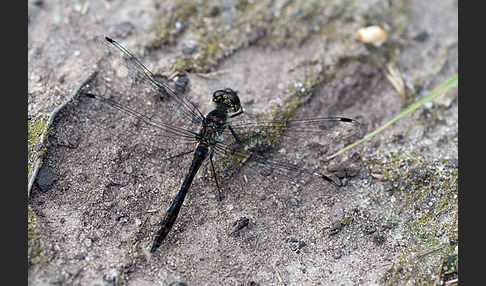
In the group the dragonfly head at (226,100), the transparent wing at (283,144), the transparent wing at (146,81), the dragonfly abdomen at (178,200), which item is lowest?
the dragonfly abdomen at (178,200)

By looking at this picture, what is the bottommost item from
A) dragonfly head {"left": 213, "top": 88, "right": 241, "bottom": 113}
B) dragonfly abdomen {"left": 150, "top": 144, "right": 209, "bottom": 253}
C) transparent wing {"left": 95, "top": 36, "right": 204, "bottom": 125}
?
dragonfly abdomen {"left": 150, "top": 144, "right": 209, "bottom": 253}

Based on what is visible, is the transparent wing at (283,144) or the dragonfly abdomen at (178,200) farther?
the transparent wing at (283,144)

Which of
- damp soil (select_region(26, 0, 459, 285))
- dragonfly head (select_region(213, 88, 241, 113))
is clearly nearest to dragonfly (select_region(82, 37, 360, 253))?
dragonfly head (select_region(213, 88, 241, 113))

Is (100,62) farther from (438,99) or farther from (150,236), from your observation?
(438,99)

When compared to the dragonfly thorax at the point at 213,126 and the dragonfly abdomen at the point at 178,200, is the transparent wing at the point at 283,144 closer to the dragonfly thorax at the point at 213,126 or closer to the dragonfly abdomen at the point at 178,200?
the dragonfly thorax at the point at 213,126

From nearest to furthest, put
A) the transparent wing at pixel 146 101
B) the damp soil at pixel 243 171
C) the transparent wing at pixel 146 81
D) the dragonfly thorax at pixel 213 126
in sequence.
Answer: the damp soil at pixel 243 171 → the dragonfly thorax at pixel 213 126 → the transparent wing at pixel 146 101 → the transparent wing at pixel 146 81

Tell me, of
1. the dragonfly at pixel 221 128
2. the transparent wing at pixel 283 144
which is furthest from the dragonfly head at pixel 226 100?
the transparent wing at pixel 283 144

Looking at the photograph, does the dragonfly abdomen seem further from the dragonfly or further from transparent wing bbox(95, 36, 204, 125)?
transparent wing bbox(95, 36, 204, 125)

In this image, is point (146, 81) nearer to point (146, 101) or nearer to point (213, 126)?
point (146, 101)

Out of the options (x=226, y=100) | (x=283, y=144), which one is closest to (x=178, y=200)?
(x=226, y=100)
